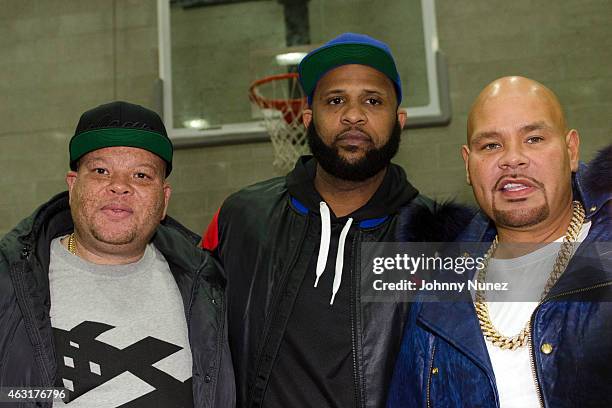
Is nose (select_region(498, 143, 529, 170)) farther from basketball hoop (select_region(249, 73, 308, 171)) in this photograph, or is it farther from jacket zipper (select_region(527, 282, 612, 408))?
basketball hoop (select_region(249, 73, 308, 171))

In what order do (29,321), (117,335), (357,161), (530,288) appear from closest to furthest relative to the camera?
(530,288) → (29,321) → (117,335) → (357,161)

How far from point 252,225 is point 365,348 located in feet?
1.90

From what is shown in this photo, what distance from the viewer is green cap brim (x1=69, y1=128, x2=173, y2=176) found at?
1958 millimetres

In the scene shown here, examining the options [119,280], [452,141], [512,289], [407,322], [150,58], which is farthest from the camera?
[150,58]

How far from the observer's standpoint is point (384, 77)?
7.42 feet

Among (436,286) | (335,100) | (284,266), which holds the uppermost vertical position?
(335,100)

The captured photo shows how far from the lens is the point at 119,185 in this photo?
1.93 meters

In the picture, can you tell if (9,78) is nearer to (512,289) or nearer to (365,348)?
(365,348)

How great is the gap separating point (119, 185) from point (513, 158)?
1124mm

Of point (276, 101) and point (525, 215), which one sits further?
point (276, 101)

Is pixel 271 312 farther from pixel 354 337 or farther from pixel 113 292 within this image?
pixel 113 292

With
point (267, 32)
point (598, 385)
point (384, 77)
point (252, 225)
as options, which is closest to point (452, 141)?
point (267, 32)

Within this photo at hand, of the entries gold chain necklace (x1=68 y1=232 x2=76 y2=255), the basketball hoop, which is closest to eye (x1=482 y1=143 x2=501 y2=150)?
gold chain necklace (x1=68 y1=232 x2=76 y2=255)

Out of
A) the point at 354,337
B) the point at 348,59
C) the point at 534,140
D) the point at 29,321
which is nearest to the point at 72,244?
the point at 29,321
